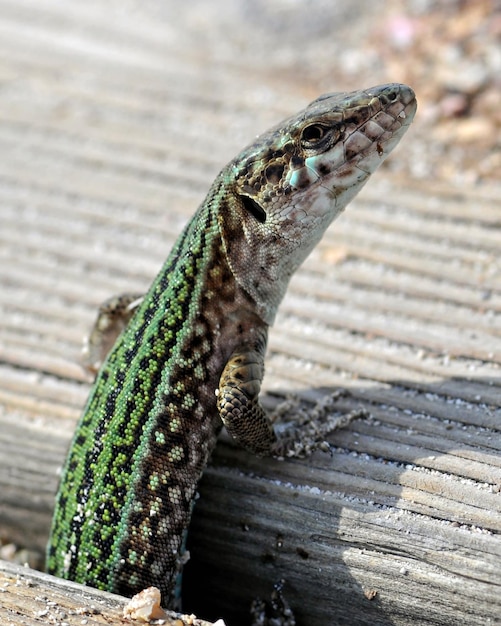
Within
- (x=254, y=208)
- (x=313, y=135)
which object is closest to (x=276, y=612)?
(x=254, y=208)

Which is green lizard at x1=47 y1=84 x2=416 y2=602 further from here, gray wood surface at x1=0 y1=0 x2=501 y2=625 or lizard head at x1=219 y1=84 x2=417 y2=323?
gray wood surface at x1=0 y1=0 x2=501 y2=625

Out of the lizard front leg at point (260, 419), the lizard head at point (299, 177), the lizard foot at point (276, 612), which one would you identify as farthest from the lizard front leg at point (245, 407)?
the lizard foot at point (276, 612)

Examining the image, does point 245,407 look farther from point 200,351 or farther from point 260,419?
point 200,351

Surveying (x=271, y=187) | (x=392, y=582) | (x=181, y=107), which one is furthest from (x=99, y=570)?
(x=181, y=107)

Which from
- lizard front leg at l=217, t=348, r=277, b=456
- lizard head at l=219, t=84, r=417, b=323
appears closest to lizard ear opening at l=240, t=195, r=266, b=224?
lizard head at l=219, t=84, r=417, b=323

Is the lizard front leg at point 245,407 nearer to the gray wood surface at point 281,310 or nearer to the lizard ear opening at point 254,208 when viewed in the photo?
the gray wood surface at point 281,310
